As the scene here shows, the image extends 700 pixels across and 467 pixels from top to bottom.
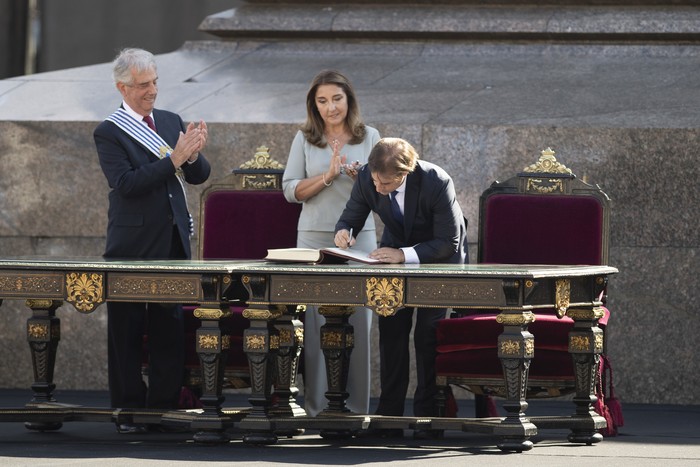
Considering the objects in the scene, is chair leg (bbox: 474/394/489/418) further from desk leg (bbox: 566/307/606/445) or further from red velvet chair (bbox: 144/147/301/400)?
red velvet chair (bbox: 144/147/301/400)

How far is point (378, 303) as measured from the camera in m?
6.89

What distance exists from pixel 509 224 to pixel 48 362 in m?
2.32

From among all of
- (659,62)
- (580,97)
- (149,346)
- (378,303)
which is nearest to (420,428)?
(378,303)

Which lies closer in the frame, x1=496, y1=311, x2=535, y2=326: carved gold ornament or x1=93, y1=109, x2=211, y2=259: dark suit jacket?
x1=496, y1=311, x2=535, y2=326: carved gold ornament

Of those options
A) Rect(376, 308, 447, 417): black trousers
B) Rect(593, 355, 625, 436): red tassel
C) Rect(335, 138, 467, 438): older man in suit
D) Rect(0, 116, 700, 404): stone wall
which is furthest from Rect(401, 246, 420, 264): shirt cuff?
Rect(0, 116, 700, 404): stone wall

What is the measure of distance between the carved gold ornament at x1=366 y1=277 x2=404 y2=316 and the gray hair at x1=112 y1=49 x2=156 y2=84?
1.60 metres

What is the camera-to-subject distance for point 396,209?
758cm

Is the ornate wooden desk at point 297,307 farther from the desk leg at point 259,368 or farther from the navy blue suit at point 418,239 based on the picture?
the navy blue suit at point 418,239

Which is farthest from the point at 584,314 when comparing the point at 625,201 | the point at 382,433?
the point at 625,201

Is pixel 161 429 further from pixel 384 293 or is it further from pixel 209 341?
pixel 384 293

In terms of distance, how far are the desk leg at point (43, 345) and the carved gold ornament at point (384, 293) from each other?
1.70 metres

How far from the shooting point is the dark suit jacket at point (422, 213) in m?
7.49

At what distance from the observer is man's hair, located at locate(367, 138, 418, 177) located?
287 inches

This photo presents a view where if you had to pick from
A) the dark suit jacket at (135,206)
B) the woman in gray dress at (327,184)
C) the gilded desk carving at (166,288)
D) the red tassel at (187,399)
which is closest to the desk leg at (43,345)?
the dark suit jacket at (135,206)
